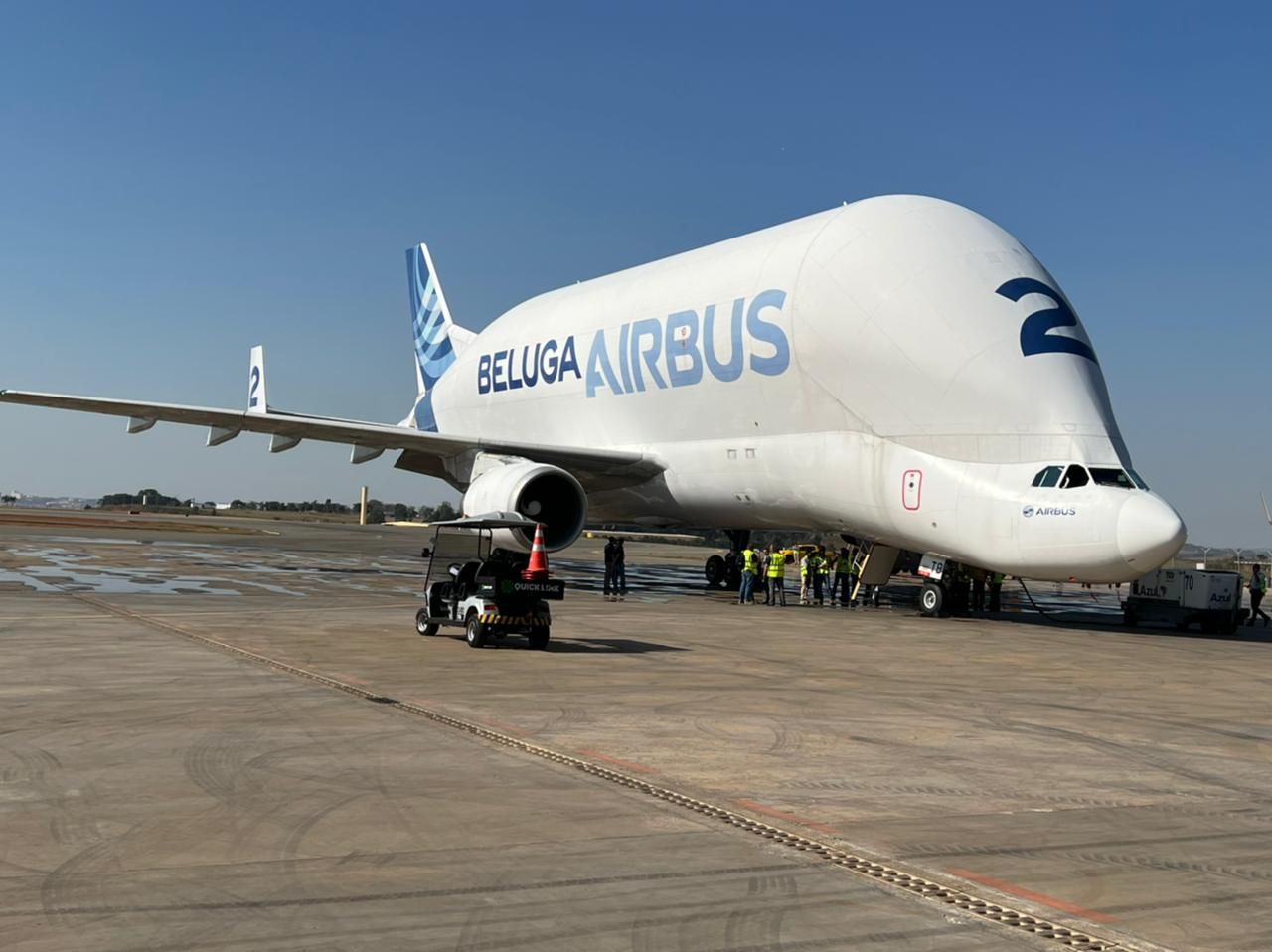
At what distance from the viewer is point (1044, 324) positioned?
20797 mm

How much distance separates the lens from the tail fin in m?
40.6

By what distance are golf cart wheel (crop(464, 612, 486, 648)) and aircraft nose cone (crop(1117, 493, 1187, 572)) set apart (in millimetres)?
9721

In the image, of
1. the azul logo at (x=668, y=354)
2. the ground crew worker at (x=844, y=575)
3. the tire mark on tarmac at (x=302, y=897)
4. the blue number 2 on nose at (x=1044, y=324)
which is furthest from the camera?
the ground crew worker at (x=844, y=575)

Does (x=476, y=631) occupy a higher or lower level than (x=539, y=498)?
lower

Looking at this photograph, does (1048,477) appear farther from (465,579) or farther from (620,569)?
(620,569)

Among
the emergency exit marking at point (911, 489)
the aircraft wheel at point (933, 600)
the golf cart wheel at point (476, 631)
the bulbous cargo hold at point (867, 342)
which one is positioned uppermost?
the bulbous cargo hold at point (867, 342)

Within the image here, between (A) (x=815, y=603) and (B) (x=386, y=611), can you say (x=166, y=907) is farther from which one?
(A) (x=815, y=603)

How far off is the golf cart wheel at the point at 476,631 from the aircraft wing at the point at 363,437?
12.5m

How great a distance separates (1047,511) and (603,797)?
13991 millimetres

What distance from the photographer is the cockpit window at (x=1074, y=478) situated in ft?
62.8

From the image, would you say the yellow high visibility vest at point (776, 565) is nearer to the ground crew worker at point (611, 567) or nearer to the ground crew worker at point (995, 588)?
Answer: the ground crew worker at point (611, 567)

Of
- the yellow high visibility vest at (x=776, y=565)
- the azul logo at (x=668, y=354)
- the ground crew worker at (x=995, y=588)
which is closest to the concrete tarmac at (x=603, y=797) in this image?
the azul logo at (x=668, y=354)

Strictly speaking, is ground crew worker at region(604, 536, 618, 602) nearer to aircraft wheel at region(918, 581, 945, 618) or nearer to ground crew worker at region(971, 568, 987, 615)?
aircraft wheel at region(918, 581, 945, 618)

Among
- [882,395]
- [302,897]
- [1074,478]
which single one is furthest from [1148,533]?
[302,897]
